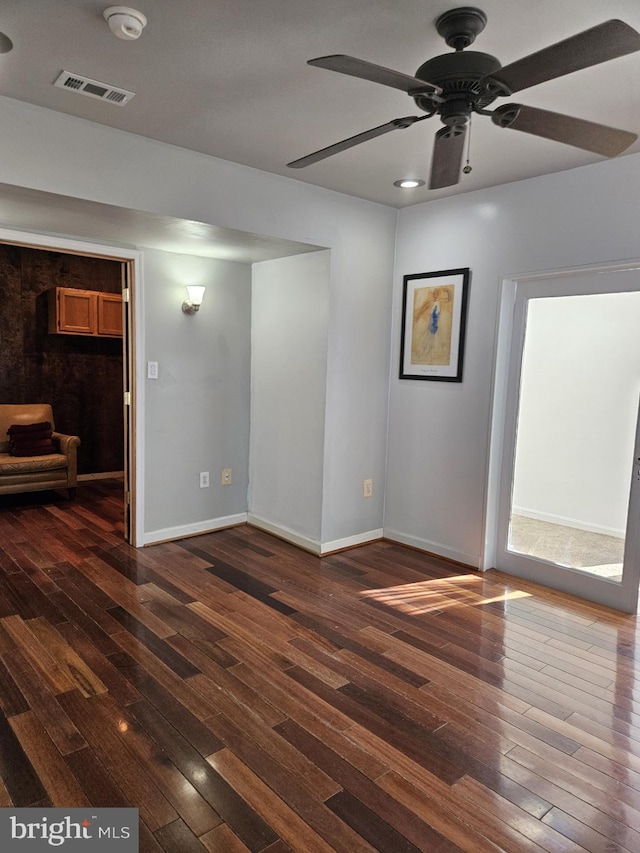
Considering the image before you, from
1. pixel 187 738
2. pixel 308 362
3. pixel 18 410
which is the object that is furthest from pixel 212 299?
pixel 187 738

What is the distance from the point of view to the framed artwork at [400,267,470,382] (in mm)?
3947

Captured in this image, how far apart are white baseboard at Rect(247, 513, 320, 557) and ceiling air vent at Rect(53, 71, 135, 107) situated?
2.93 metres

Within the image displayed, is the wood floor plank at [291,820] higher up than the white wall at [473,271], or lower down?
lower down

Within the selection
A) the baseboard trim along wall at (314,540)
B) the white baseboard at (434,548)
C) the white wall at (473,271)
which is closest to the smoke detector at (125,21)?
the white wall at (473,271)

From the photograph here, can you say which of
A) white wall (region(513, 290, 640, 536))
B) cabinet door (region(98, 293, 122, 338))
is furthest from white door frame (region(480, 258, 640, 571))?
cabinet door (region(98, 293, 122, 338))

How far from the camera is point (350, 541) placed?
14.2 feet

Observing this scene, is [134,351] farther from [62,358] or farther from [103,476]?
[103,476]

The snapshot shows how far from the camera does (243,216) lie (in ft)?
11.3

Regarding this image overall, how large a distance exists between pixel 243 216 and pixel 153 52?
51.1 inches

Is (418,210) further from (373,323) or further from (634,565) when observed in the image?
(634,565)

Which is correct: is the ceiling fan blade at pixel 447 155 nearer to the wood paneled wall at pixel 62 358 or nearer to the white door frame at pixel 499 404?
the white door frame at pixel 499 404

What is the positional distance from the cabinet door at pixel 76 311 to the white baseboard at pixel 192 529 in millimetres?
2808

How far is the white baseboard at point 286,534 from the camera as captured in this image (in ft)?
13.7

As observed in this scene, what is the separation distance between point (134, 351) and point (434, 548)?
2.57 m
